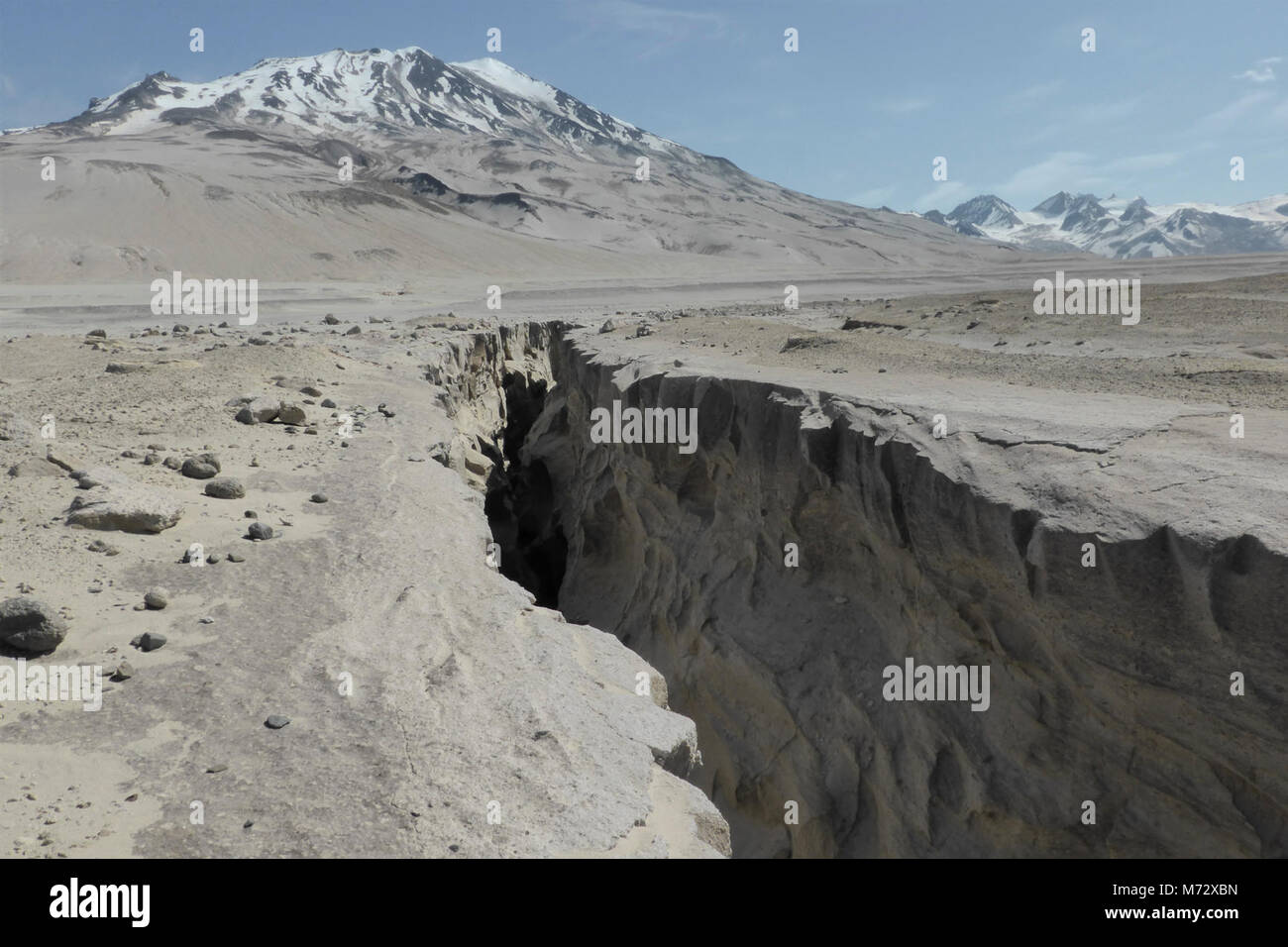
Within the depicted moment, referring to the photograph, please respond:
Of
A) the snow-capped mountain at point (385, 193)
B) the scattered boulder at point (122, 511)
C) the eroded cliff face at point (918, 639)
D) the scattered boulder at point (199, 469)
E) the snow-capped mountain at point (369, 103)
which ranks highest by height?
the snow-capped mountain at point (369, 103)

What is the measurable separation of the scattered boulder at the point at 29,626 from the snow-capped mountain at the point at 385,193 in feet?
134

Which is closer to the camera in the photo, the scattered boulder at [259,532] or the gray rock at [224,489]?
the scattered boulder at [259,532]

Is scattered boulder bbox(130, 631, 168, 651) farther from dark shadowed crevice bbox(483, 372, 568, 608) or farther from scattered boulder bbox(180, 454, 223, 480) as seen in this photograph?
dark shadowed crevice bbox(483, 372, 568, 608)

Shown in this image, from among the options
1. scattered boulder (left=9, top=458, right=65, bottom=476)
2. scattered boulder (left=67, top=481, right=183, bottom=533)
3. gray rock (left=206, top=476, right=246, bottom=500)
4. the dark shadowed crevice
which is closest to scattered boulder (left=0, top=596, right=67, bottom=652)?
scattered boulder (left=67, top=481, right=183, bottom=533)

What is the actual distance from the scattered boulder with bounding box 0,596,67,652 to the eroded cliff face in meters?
5.88

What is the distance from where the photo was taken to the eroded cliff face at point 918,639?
554 cm

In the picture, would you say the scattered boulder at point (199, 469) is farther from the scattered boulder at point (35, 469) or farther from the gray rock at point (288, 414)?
the gray rock at point (288, 414)

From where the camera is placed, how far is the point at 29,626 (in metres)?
4.33

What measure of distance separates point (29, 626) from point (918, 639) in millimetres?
6759

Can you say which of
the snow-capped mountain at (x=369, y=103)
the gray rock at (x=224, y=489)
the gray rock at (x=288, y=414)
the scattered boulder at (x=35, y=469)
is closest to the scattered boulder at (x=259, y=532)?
the gray rock at (x=224, y=489)

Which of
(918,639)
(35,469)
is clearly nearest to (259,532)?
(35,469)

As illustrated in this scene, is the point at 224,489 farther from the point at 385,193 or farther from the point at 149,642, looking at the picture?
the point at 385,193

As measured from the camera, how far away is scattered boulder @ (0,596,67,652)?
4.32 meters

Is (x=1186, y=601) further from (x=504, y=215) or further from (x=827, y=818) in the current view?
(x=504, y=215)
